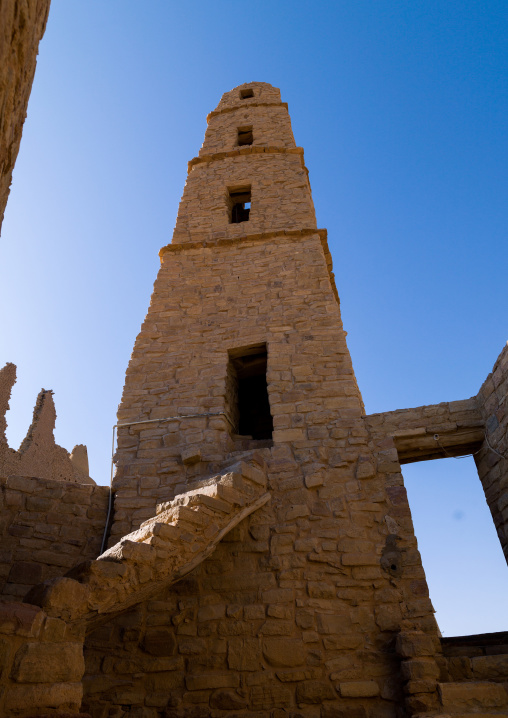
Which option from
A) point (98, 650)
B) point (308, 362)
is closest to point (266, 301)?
point (308, 362)

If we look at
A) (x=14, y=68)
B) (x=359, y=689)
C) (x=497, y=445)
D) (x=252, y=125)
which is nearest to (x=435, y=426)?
(x=497, y=445)

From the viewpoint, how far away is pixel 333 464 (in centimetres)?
550

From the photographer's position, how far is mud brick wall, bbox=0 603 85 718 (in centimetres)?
289

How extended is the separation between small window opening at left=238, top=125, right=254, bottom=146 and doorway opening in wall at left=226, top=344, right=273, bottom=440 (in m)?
6.52

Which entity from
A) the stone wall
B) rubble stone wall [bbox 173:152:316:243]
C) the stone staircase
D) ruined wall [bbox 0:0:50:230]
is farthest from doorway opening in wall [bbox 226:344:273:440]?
ruined wall [bbox 0:0:50:230]

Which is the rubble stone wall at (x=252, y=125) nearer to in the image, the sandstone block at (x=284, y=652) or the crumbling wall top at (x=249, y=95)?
the crumbling wall top at (x=249, y=95)

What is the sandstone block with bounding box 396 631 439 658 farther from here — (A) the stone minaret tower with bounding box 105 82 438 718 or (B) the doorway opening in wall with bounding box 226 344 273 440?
(B) the doorway opening in wall with bounding box 226 344 273 440

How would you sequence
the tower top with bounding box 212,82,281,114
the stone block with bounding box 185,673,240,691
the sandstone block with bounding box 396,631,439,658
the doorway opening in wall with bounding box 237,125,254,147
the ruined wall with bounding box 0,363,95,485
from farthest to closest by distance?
1. the ruined wall with bounding box 0,363,95,485
2. the tower top with bounding box 212,82,281,114
3. the doorway opening in wall with bounding box 237,125,254,147
4. the stone block with bounding box 185,673,240,691
5. the sandstone block with bounding box 396,631,439,658

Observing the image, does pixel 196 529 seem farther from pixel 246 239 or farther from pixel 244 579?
pixel 246 239

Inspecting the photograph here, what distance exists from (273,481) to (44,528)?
96.4 inches

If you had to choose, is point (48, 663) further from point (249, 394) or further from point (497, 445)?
point (249, 394)

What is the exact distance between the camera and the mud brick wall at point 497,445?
5.38m

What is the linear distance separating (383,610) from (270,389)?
2.70 metres

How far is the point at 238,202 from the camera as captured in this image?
408 inches
